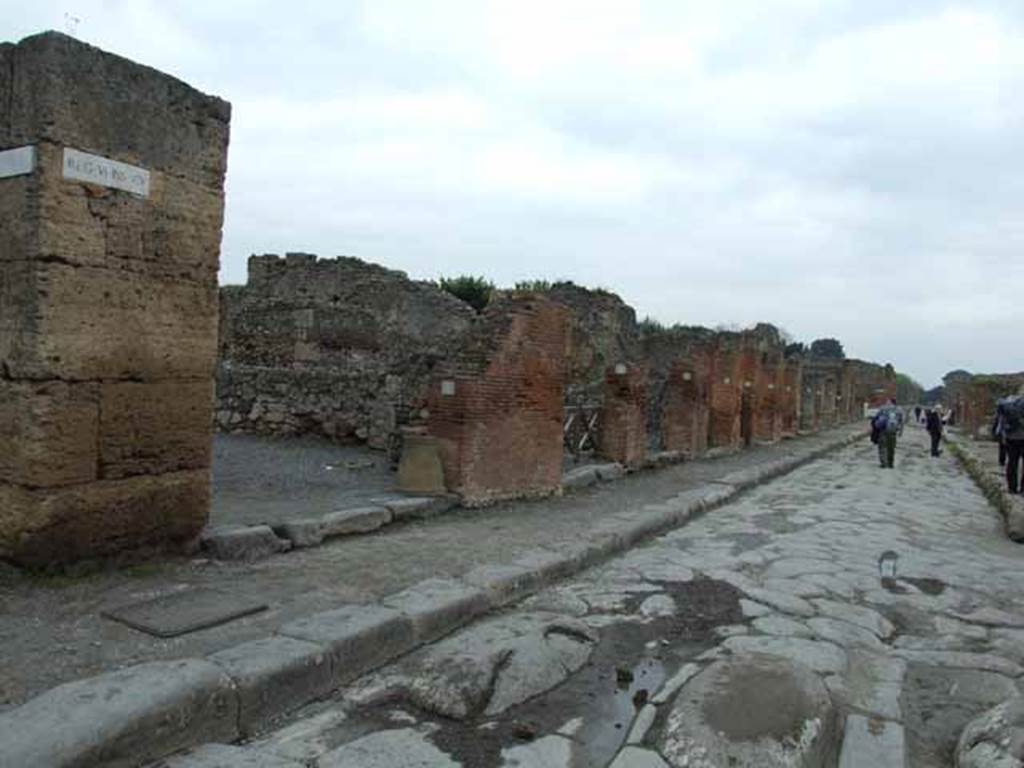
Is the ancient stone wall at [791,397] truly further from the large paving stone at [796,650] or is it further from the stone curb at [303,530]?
the large paving stone at [796,650]

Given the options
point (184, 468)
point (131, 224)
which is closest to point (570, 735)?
point (184, 468)

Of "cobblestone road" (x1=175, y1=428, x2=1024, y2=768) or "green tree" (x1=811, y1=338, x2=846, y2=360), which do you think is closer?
"cobblestone road" (x1=175, y1=428, x2=1024, y2=768)

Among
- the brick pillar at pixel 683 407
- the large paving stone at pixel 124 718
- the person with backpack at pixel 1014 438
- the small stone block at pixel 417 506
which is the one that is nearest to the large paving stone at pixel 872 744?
the large paving stone at pixel 124 718

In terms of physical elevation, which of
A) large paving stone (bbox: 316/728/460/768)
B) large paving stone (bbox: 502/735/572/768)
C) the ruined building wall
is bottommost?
large paving stone (bbox: 502/735/572/768)

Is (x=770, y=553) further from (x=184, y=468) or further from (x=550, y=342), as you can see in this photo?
(x=184, y=468)

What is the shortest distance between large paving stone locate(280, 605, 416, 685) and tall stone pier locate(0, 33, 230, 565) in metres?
1.59

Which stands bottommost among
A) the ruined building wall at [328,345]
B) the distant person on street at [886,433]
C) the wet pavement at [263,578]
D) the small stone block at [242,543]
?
the wet pavement at [263,578]

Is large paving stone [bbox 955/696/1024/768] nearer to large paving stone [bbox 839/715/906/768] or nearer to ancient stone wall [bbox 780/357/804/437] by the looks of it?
large paving stone [bbox 839/715/906/768]

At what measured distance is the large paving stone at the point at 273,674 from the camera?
3.42m

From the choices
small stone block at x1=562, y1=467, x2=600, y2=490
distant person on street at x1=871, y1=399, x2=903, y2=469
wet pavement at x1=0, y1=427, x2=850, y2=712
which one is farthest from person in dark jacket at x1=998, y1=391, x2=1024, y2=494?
distant person on street at x1=871, y1=399, x2=903, y2=469

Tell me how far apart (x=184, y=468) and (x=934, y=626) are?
15.7ft

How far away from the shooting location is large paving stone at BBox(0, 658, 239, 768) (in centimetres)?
273

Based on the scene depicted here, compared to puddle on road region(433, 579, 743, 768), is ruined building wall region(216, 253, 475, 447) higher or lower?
higher

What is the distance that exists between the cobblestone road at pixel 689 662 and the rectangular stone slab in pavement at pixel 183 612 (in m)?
0.81
